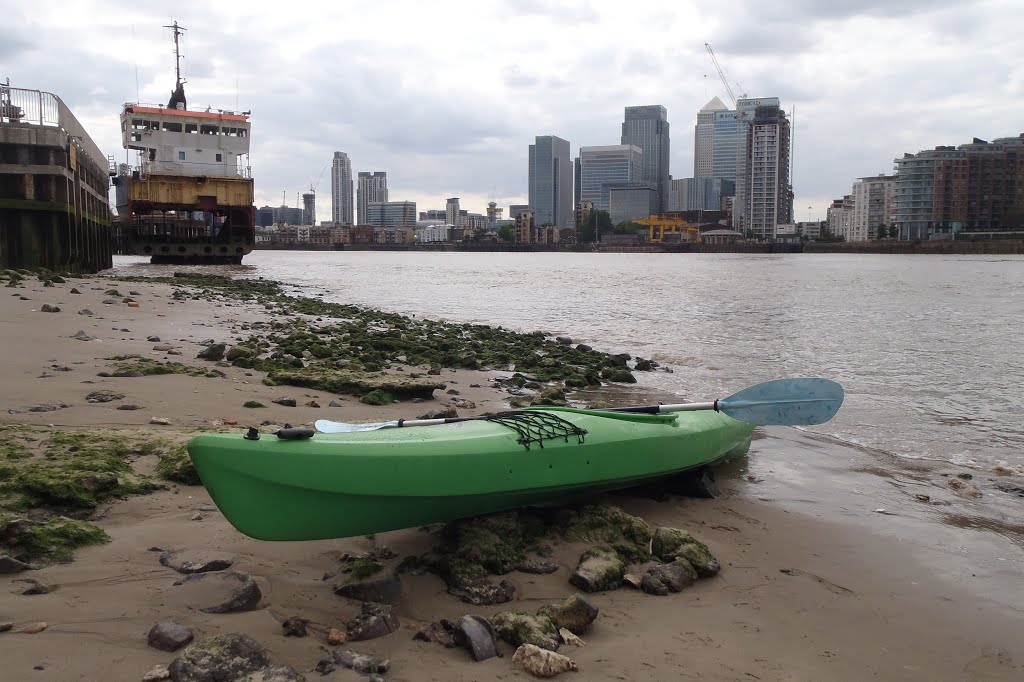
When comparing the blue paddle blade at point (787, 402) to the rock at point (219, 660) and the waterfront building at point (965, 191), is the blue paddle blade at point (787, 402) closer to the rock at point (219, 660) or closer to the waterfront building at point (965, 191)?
the rock at point (219, 660)

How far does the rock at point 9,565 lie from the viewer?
132 inches

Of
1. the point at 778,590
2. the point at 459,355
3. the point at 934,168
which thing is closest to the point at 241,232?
the point at 459,355

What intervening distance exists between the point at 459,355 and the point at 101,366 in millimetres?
5316

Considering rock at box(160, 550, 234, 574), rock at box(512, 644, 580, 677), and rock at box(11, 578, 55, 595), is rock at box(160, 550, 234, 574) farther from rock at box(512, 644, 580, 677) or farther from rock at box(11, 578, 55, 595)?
rock at box(512, 644, 580, 677)

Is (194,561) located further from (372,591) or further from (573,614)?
(573,614)

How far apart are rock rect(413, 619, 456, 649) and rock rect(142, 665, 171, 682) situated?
1011mm

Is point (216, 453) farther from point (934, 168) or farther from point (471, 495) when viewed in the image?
point (934, 168)

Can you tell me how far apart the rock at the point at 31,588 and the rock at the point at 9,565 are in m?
0.07

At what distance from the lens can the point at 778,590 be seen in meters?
4.31

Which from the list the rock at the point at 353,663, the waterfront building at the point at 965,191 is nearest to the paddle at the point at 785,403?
the rock at the point at 353,663

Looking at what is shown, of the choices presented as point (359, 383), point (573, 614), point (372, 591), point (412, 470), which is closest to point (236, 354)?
point (359, 383)

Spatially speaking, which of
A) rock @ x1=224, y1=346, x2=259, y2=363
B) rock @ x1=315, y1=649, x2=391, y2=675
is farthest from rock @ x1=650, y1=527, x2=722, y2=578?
rock @ x1=224, y1=346, x2=259, y2=363

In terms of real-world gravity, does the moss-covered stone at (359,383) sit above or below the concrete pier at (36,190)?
below

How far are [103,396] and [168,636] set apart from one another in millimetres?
4137
